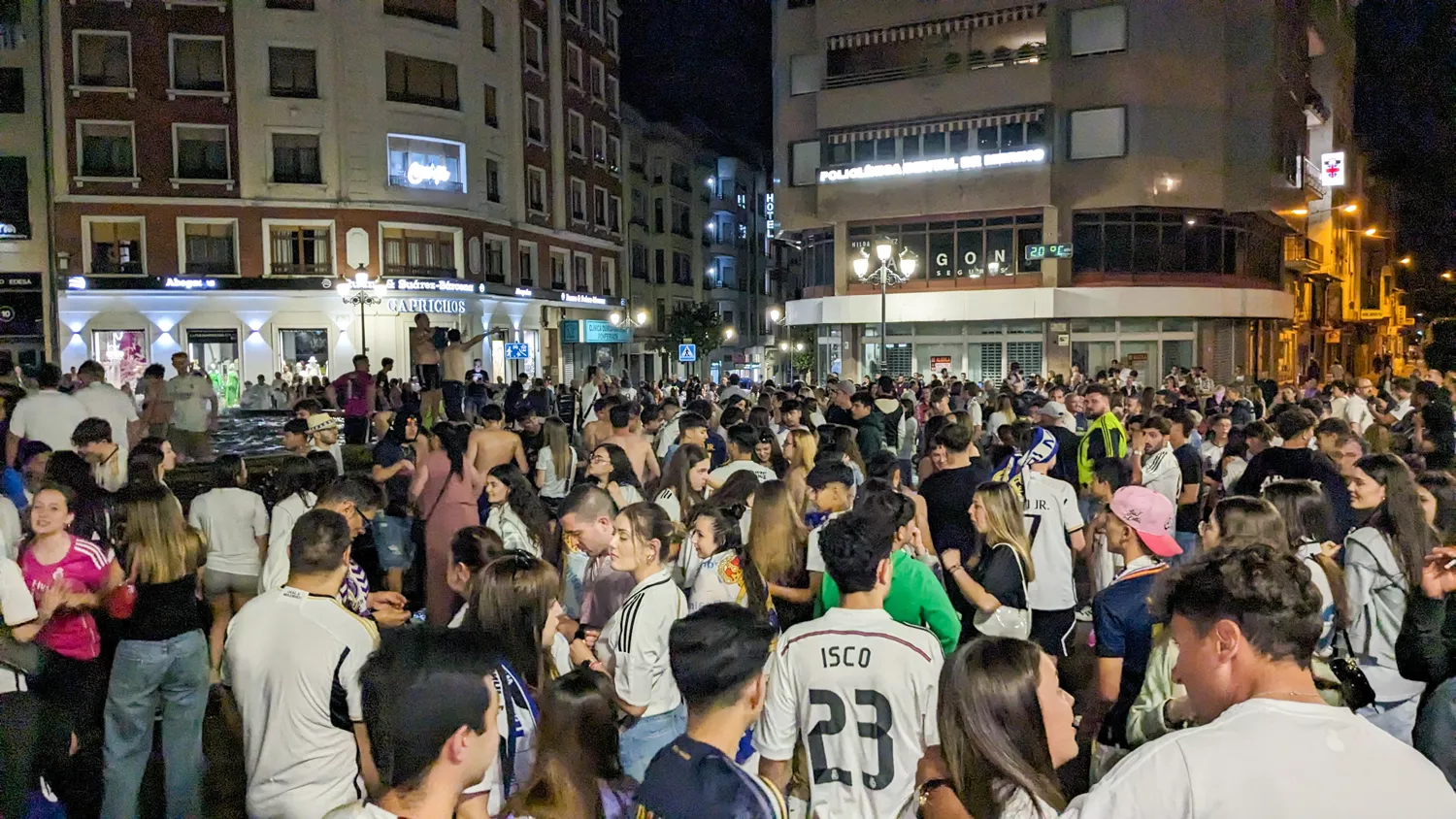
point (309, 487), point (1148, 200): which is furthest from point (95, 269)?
point (1148, 200)

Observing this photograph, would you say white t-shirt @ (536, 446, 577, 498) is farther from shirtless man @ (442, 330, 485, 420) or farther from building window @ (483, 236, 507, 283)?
building window @ (483, 236, 507, 283)

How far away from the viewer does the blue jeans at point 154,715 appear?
4.92 metres

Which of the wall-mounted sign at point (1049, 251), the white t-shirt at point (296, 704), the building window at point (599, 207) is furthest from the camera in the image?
the building window at point (599, 207)

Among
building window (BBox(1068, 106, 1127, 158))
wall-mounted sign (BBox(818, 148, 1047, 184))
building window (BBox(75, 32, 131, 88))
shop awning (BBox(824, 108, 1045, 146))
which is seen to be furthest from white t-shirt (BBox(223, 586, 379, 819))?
building window (BBox(75, 32, 131, 88))

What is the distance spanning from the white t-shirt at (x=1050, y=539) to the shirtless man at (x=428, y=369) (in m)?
10.1

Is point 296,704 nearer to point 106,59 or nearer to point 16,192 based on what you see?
point 106,59

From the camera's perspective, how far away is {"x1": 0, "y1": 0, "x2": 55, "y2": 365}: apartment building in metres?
32.0

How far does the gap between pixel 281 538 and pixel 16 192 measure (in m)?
33.9

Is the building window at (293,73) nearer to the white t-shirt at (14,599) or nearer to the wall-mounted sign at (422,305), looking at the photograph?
the wall-mounted sign at (422,305)

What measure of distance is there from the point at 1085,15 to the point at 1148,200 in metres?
6.34

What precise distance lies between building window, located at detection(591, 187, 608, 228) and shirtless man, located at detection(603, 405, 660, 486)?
37.1m

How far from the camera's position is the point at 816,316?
119ft

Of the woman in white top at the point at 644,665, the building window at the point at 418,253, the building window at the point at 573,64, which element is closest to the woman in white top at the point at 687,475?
the woman in white top at the point at 644,665

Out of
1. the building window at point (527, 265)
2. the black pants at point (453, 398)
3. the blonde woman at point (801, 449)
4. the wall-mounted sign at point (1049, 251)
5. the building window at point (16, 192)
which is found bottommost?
the blonde woman at point (801, 449)
